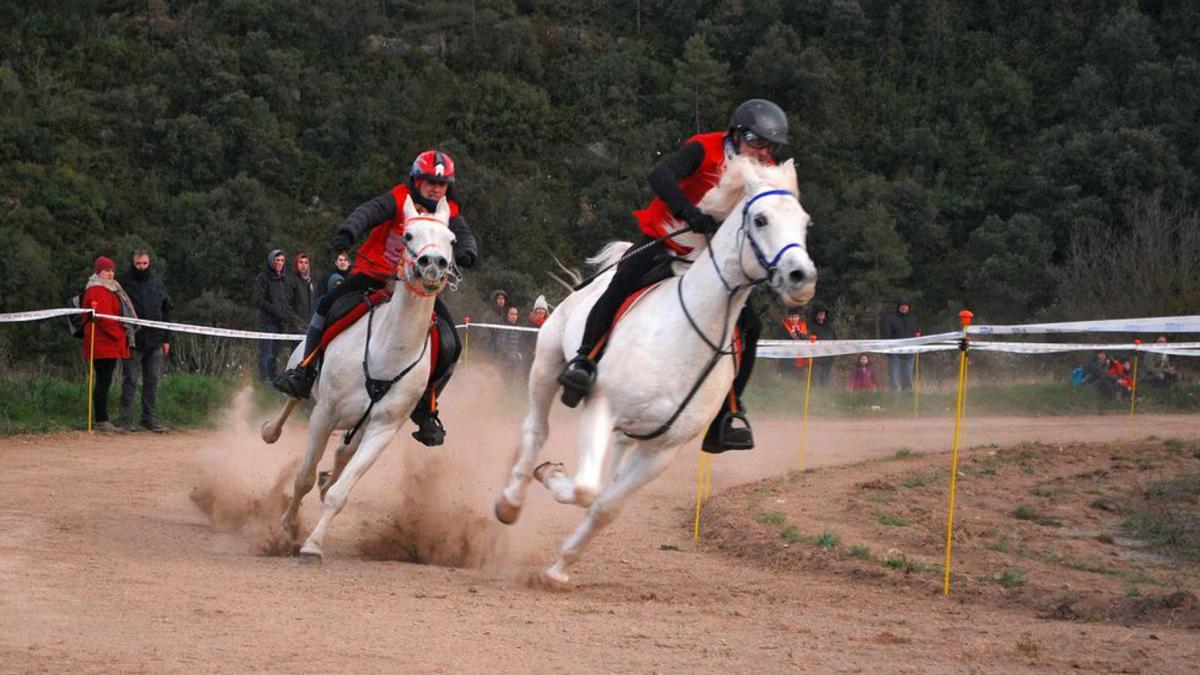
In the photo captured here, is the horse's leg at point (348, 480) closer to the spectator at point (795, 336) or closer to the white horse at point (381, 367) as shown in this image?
the white horse at point (381, 367)

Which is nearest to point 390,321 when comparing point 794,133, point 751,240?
point 751,240

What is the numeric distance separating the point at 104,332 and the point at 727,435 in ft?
38.1

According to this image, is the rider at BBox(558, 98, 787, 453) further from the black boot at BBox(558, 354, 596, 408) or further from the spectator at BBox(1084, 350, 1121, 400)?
the spectator at BBox(1084, 350, 1121, 400)

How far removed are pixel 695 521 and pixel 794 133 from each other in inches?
1607

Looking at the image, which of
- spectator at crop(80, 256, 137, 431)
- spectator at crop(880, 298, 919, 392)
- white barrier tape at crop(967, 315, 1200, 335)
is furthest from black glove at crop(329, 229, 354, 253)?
spectator at crop(880, 298, 919, 392)

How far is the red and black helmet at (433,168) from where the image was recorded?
37.4 ft

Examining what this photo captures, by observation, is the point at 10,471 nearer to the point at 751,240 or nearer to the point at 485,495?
the point at 485,495

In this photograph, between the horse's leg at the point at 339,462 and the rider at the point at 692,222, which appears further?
the horse's leg at the point at 339,462

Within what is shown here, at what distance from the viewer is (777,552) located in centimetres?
1230

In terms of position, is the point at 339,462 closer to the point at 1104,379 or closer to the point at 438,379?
the point at 438,379

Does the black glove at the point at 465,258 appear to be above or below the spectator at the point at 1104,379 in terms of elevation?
above

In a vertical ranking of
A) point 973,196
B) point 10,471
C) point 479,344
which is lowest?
point 10,471

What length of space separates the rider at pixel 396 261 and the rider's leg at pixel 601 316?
1.61 m

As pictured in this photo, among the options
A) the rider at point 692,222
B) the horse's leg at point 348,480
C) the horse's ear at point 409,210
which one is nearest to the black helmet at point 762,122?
the rider at point 692,222
